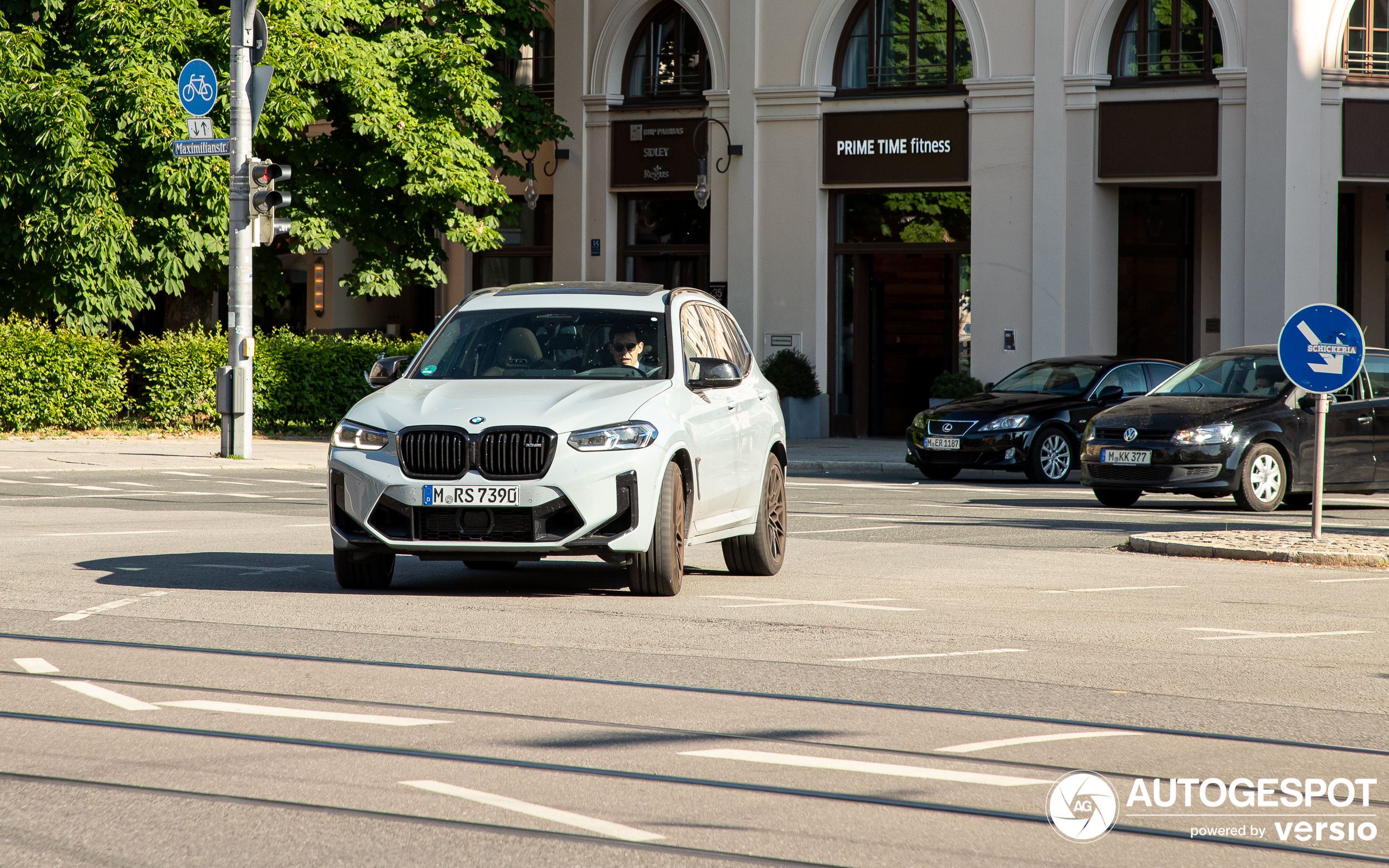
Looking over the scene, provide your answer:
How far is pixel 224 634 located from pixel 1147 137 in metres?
23.2

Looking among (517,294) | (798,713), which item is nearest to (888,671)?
(798,713)

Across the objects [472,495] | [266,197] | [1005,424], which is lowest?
[472,495]

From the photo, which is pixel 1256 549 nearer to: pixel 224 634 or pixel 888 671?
pixel 888 671

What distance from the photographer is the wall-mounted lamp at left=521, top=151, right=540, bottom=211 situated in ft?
105

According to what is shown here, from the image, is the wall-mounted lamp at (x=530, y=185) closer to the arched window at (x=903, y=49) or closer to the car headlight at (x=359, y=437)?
the arched window at (x=903, y=49)

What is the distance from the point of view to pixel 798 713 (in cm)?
622

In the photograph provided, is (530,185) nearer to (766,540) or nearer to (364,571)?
(766,540)

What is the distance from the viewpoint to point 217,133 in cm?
2562

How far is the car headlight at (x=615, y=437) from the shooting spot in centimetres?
891

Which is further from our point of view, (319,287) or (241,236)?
(319,287)

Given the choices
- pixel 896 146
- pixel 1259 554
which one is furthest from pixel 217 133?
pixel 1259 554

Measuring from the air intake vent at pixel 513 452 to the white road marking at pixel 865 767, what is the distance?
11.6 ft

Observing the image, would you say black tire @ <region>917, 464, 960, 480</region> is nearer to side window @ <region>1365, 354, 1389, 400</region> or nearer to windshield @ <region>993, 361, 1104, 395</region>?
windshield @ <region>993, 361, 1104, 395</region>

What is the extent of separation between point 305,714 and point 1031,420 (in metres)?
16.2
